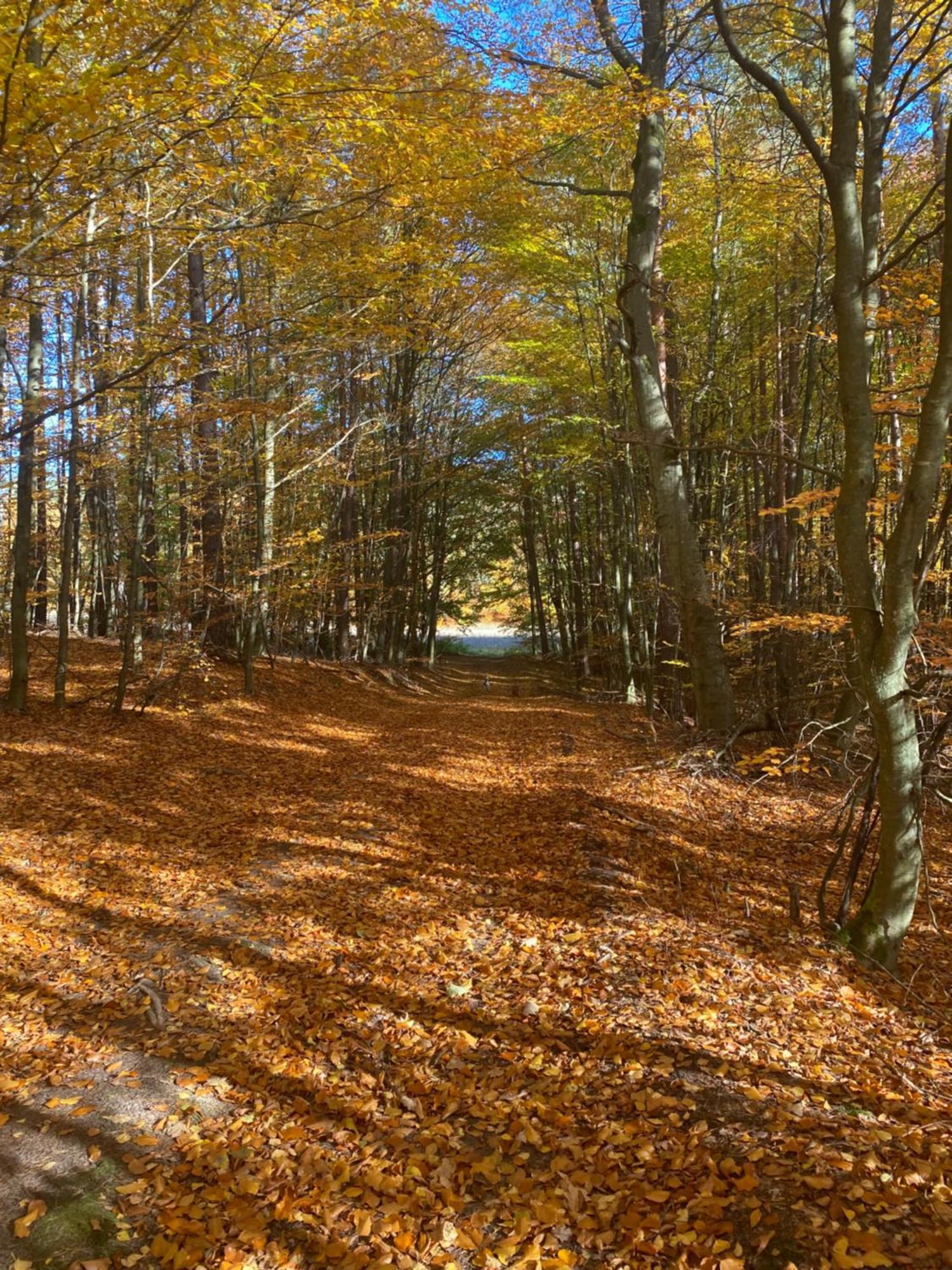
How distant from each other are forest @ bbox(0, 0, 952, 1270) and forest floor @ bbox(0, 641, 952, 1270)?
0.09 ft

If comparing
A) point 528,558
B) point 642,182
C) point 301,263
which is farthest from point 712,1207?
point 528,558

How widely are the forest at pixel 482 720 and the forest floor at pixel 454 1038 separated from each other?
26 millimetres

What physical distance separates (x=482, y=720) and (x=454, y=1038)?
909 centimetres

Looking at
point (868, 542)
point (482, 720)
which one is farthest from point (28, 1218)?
point (482, 720)

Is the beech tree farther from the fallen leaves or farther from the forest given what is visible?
the fallen leaves

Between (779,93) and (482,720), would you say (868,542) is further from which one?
(482,720)

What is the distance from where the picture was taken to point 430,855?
621 centimetres

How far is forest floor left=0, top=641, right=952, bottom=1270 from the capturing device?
2684mm

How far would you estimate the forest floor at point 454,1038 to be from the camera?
2.68m

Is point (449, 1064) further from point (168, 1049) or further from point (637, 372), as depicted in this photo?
point (637, 372)

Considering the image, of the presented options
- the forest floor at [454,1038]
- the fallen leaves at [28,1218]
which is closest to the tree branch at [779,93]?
the forest floor at [454,1038]

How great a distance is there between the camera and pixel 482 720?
12.9 m

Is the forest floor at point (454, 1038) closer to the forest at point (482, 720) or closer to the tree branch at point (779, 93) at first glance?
the forest at point (482, 720)

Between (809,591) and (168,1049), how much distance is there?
38.9 feet
